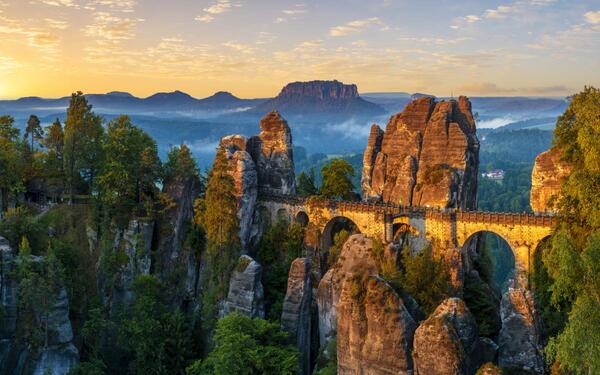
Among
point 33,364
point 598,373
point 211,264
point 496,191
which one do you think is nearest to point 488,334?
point 598,373

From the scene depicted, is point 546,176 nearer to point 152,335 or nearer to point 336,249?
point 336,249

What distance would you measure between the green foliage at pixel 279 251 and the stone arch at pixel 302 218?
130 centimetres

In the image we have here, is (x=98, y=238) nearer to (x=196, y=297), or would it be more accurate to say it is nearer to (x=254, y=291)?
(x=196, y=297)

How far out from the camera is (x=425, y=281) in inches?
1528

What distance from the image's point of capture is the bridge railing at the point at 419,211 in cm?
4528

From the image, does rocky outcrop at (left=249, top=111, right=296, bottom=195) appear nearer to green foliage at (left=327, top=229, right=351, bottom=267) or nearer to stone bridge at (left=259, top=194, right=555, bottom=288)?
stone bridge at (left=259, top=194, right=555, bottom=288)

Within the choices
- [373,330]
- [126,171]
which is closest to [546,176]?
[373,330]

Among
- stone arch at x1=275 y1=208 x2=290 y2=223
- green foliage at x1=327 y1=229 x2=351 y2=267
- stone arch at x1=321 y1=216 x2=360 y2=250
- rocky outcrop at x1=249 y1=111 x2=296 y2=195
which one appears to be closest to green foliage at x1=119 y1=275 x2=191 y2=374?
green foliage at x1=327 y1=229 x2=351 y2=267

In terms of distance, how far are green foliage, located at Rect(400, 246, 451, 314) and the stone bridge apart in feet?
21.8

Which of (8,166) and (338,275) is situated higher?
(8,166)

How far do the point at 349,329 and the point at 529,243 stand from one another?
23.9m

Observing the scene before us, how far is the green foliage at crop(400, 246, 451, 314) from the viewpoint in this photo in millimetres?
37906

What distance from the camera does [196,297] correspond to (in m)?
49.4

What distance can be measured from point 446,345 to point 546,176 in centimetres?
2736
